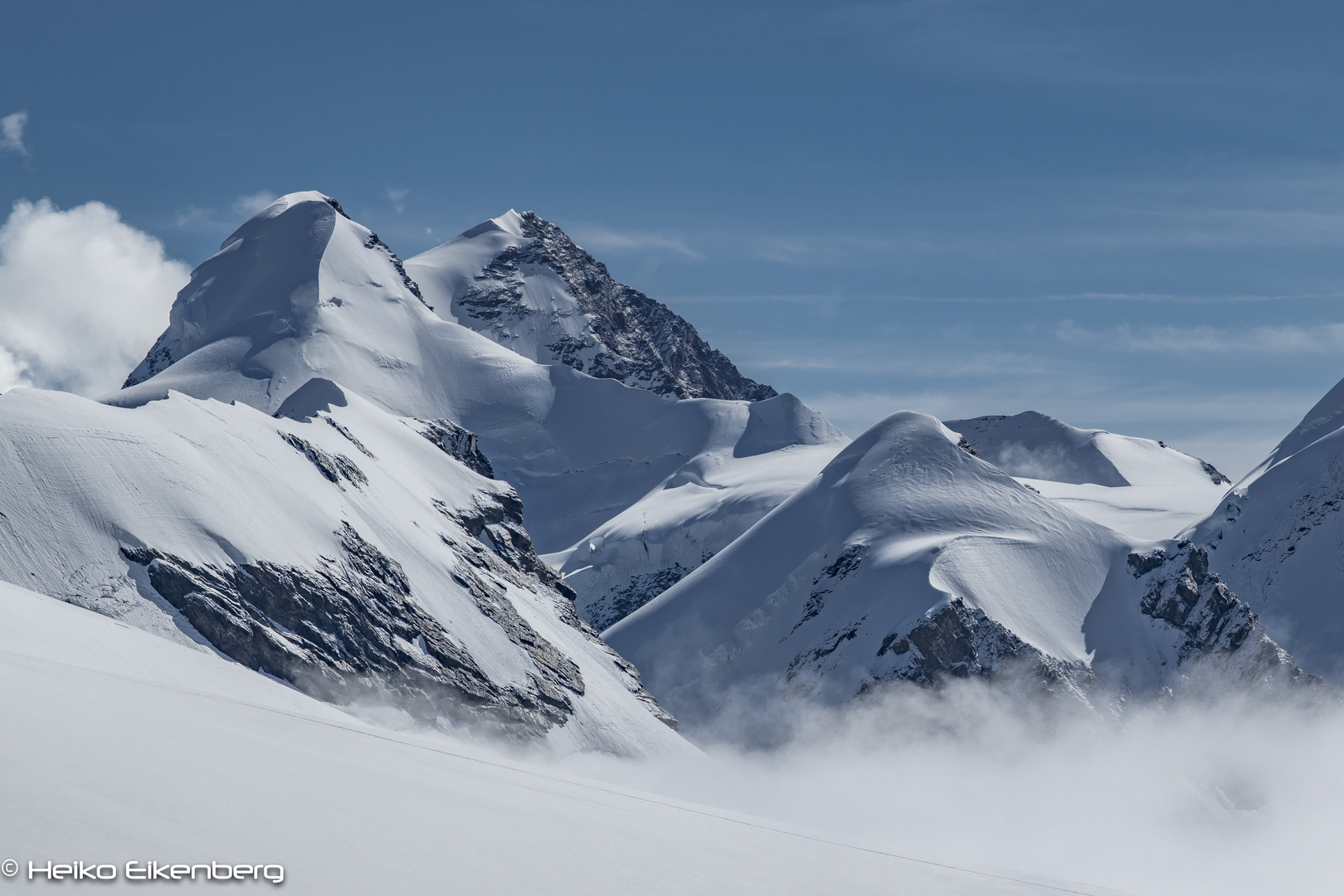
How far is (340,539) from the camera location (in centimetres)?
10906

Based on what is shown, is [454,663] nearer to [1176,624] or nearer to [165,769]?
[165,769]

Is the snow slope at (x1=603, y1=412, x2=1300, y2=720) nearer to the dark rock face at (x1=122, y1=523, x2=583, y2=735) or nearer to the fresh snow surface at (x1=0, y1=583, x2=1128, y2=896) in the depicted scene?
the dark rock face at (x1=122, y1=523, x2=583, y2=735)

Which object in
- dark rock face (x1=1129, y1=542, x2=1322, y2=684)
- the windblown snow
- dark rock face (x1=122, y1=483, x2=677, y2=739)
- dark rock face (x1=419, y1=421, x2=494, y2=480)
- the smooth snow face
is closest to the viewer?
the windblown snow

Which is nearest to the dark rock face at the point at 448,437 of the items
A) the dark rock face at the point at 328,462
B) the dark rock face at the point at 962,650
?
the dark rock face at the point at 328,462

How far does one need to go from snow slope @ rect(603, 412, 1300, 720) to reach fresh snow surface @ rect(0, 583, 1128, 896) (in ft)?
476

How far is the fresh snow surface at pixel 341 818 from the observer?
A: 16.3 meters

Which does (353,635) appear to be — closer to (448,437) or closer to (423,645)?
(423,645)

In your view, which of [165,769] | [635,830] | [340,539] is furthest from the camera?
[340,539]

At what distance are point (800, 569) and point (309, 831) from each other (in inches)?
6998

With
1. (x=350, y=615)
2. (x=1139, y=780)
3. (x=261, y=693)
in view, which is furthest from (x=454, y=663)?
(x=1139, y=780)

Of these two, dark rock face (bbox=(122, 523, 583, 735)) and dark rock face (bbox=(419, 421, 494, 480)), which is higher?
dark rock face (bbox=(419, 421, 494, 480))

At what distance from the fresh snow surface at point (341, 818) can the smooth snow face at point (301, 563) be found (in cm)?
5185

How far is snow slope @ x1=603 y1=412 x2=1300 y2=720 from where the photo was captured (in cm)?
17425

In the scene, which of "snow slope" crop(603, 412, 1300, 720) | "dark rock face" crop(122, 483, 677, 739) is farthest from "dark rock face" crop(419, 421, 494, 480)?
"dark rock face" crop(122, 483, 677, 739)
